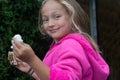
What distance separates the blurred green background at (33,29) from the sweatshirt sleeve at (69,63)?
2839 millimetres

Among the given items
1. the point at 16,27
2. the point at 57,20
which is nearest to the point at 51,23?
the point at 57,20

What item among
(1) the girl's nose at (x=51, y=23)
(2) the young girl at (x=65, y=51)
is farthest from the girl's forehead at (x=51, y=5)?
(1) the girl's nose at (x=51, y=23)

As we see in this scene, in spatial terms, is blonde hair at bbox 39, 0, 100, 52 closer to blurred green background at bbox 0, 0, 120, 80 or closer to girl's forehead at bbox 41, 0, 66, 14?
girl's forehead at bbox 41, 0, 66, 14

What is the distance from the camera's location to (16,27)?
240 inches

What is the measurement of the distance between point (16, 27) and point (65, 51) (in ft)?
10.2

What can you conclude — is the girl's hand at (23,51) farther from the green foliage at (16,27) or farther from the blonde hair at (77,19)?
the green foliage at (16,27)

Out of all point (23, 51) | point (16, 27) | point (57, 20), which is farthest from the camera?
point (16, 27)

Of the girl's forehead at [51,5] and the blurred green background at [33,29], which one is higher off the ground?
the girl's forehead at [51,5]

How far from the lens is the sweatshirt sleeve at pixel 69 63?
294 cm

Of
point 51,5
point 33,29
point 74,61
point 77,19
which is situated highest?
point 51,5

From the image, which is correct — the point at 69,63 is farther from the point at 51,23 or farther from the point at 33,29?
the point at 33,29

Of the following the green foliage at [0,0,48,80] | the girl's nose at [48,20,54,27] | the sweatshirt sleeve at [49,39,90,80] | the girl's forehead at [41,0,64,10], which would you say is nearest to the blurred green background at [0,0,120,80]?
the green foliage at [0,0,48,80]

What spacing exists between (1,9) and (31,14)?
43 centimetres

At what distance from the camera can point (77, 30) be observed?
11.0 feet
